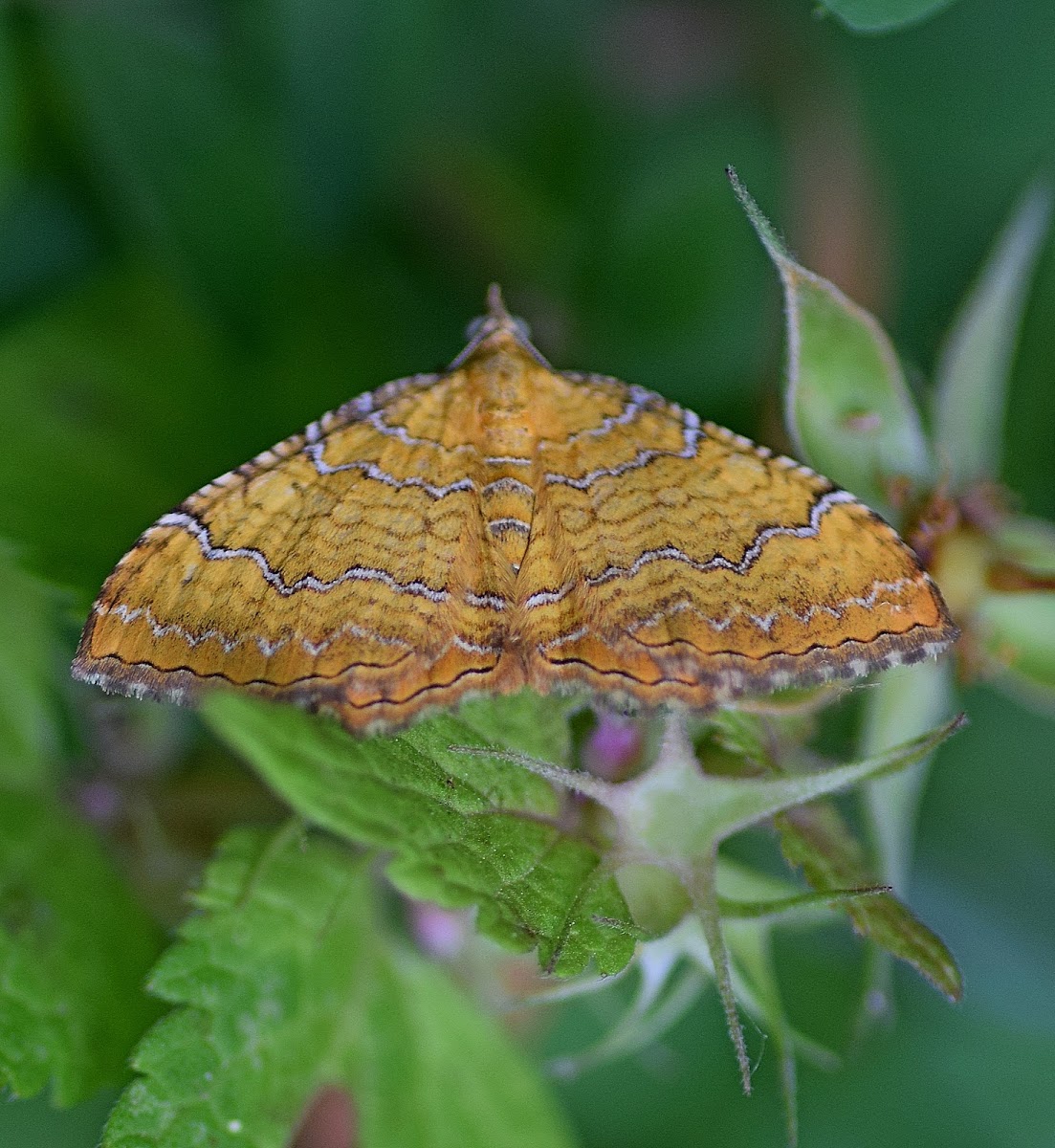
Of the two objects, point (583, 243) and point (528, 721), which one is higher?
point (583, 243)

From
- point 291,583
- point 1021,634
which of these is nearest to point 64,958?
point 291,583

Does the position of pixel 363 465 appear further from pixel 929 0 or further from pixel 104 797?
pixel 929 0

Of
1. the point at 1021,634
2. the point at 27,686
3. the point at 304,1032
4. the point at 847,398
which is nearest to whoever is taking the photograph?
the point at 304,1032

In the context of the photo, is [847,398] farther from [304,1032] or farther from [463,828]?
[304,1032]

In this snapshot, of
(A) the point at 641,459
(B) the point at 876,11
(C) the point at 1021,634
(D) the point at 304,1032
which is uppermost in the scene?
(B) the point at 876,11

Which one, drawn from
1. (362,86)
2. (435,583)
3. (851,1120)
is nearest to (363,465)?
(435,583)

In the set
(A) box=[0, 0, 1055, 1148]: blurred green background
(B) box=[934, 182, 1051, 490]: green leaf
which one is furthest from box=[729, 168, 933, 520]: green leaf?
(A) box=[0, 0, 1055, 1148]: blurred green background

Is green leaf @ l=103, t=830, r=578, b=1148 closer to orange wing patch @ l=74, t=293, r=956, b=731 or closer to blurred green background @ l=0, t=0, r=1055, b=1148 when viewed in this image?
orange wing patch @ l=74, t=293, r=956, b=731
